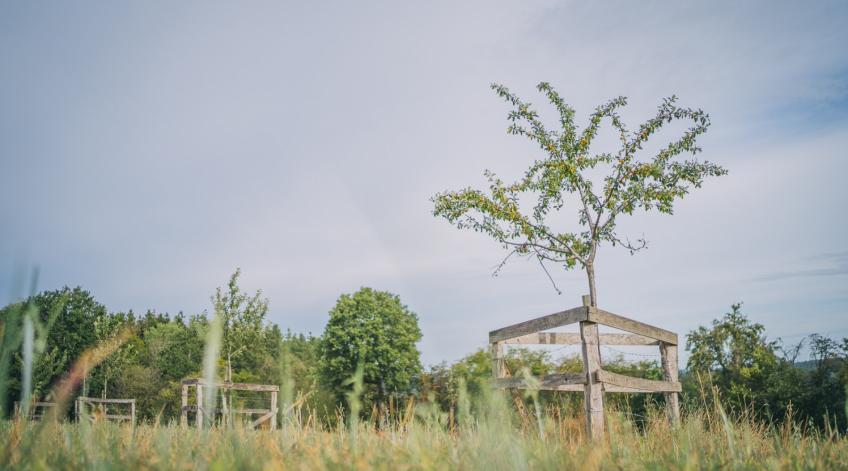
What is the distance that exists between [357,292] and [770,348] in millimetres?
21435

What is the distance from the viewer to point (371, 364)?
1089 inches

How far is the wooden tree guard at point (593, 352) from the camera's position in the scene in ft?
21.6

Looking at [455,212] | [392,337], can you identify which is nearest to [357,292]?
[392,337]

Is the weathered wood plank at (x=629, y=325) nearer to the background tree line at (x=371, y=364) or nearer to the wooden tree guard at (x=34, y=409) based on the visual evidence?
the background tree line at (x=371, y=364)

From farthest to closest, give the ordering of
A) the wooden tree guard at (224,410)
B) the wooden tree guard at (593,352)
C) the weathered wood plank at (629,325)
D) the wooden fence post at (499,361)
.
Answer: the wooden fence post at (499,361)
the weathered wood plank at (629,325)
the wooden tree guard at (593,352)
the wooden tree guard at (224,410)

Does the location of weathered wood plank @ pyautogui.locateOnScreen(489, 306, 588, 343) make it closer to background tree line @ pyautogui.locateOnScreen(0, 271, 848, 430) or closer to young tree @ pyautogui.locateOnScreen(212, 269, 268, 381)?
background tree line @ pyautogui.locateOnScreen(0, 271, 848, 430)

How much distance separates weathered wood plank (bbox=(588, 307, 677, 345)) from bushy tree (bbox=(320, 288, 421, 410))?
68.1ft

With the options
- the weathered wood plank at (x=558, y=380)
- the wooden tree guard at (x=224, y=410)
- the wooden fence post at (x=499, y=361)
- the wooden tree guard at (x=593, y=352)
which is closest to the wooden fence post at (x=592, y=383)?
the wooden tree guard at (x=593, y=352)

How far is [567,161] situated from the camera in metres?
13.8

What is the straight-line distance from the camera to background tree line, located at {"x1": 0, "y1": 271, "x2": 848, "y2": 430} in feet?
35.6

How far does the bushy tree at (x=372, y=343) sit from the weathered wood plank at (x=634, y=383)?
68.8ft

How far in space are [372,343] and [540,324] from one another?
2206 centimetres

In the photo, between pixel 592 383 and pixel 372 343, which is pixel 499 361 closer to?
pixel 592 383

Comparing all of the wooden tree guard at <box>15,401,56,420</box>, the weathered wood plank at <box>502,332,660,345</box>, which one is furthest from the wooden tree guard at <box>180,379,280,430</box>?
the weathered wood plank at <box>502,332,660,345</box>
